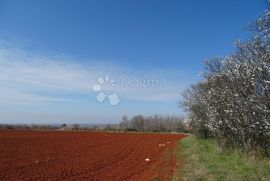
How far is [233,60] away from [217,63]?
7.68m

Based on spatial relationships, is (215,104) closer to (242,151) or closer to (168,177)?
(242,151)

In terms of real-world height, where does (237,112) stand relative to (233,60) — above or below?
below

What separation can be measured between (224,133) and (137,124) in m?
104

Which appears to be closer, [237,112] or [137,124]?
[237,112]

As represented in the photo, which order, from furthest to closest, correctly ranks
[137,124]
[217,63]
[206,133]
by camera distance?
[137,124] < [206,133] < [217,63]

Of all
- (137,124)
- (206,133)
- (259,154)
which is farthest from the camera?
(137,124)

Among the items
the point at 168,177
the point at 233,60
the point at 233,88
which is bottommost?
the point at 168,177

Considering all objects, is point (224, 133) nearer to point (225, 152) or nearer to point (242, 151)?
point (225, 152)

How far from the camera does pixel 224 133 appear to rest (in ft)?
82.0

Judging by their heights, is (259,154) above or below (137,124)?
below

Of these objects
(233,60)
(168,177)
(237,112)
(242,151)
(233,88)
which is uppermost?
(233,60)

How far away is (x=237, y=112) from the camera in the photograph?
54.6 feet

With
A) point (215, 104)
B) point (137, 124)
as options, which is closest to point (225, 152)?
point (215, 104)

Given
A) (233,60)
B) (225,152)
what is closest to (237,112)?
(233,60)
